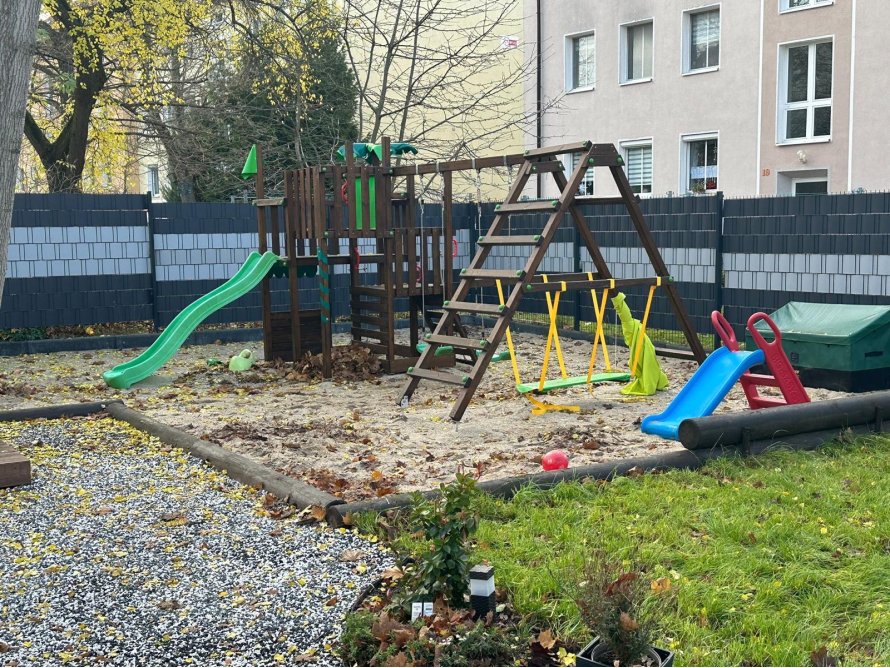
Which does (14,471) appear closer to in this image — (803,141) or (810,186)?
(803,141)

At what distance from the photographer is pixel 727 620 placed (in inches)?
130

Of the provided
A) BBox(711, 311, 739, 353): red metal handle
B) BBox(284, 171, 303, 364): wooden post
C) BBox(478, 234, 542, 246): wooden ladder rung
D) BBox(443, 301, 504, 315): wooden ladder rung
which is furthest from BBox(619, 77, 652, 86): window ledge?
BBox(711, 311, 739, 353): red metal handle

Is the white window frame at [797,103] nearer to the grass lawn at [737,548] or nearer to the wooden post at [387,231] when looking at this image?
the wooden post at [387,231]

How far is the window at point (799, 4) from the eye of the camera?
18.6 meters

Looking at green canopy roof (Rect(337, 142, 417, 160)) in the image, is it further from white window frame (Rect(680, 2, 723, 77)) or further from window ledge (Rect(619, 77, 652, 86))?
window ledge (Rect(619, 77, 652, 86))

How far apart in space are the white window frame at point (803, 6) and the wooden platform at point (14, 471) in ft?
58.9

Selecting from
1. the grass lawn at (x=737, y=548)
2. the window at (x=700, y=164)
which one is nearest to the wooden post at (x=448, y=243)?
the grass lawn at (x=737, y=548)


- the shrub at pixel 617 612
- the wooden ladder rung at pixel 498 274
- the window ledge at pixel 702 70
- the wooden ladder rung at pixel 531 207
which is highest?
the window ledge at pixel 702 70

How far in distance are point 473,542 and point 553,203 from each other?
13.6 ft

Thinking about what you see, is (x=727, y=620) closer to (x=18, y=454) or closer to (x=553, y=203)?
(x=18, y=454)

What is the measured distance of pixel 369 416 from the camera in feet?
25.0

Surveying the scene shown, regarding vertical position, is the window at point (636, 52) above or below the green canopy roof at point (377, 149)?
above

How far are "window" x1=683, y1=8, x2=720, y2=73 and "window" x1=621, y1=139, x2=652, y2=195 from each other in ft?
6.63

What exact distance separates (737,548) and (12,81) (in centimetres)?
584
